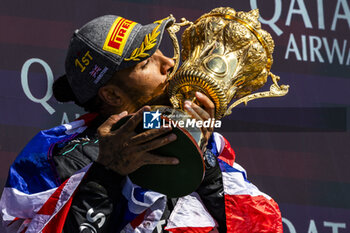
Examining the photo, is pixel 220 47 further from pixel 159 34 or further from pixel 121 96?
pixel 121 96

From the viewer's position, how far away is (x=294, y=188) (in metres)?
2.46

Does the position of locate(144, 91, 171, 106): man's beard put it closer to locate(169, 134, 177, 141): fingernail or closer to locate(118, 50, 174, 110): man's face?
locate(118, 50, 174, 110): man's face

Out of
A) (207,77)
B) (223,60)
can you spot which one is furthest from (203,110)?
(223,60)

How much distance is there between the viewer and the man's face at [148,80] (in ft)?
4.96

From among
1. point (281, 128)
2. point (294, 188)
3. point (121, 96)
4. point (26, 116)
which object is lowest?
point (294, 188)

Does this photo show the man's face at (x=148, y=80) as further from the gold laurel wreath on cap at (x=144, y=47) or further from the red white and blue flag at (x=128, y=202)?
the red white and blue flag at (x=128, y=202)

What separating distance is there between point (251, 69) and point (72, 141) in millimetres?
651

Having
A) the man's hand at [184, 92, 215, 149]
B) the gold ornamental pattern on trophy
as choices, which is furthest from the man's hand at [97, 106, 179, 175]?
the gold ornamental pattern on trophy

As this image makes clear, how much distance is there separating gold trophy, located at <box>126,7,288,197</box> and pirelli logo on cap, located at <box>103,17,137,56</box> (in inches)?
7.2

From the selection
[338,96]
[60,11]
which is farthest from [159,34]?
[338,96]

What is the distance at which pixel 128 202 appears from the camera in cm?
143

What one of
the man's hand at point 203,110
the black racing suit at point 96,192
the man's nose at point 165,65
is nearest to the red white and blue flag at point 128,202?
the black racing suit at point 96,192

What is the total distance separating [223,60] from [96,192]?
0.55 m

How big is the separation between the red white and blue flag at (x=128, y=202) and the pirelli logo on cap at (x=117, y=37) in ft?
1.21
